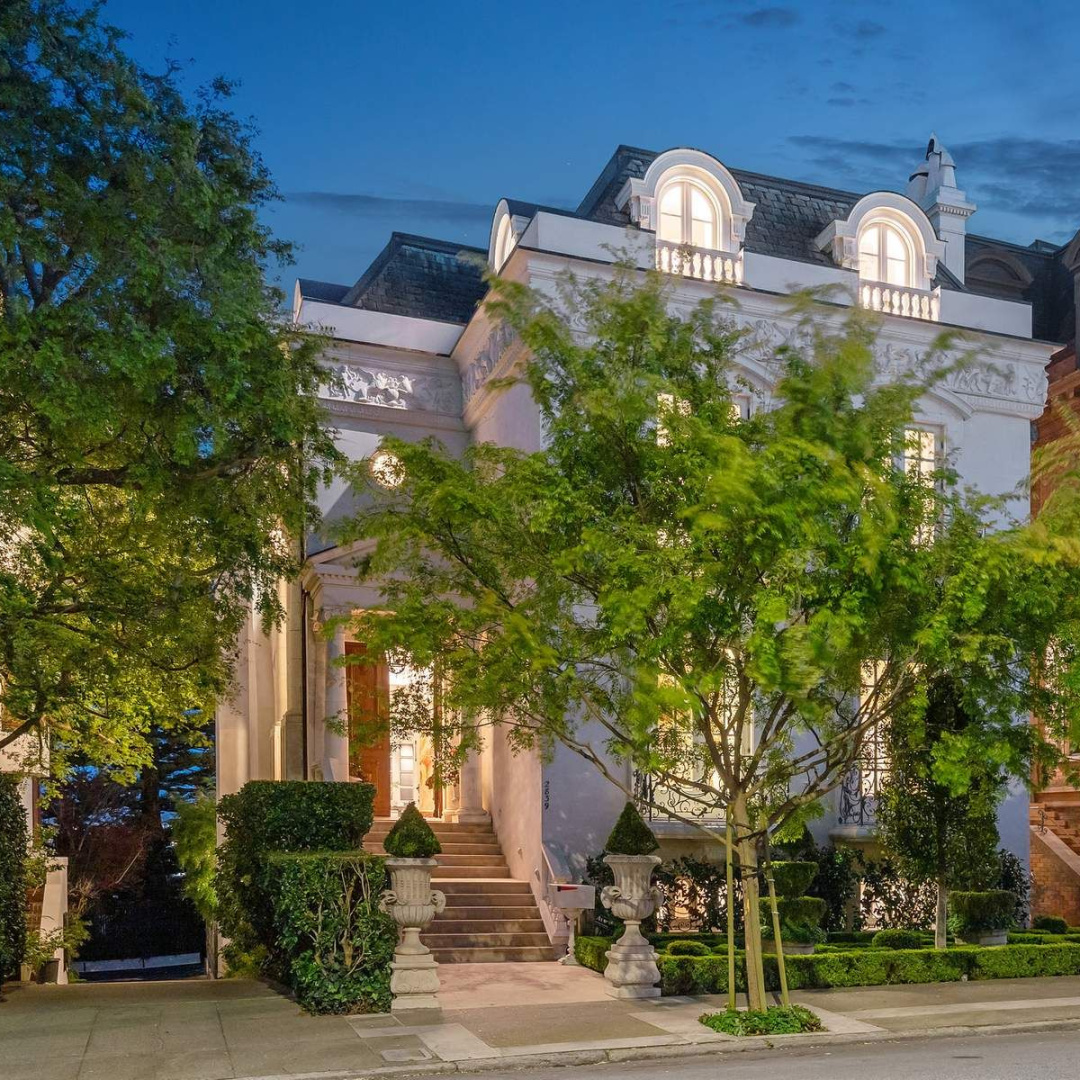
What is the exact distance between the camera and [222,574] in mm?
16328

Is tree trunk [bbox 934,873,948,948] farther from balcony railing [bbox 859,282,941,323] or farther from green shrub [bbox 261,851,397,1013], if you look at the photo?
balcony railing [bbox 859,282,941,323]

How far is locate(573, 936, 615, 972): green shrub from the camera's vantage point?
15547mm

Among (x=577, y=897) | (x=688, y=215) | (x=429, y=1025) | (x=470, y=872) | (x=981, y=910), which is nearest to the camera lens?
(x=429, y=1025)

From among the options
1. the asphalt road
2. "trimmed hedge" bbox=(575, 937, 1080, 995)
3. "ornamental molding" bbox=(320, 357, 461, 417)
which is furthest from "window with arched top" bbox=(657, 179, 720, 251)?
the asphalt road

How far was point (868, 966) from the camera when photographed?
49.5ft

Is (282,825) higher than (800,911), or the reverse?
(282,825)

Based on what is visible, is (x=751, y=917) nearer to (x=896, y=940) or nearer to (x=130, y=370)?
(x=896, y=940)

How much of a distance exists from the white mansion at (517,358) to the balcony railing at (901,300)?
0.03 m

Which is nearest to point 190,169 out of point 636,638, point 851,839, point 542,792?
point 636,638

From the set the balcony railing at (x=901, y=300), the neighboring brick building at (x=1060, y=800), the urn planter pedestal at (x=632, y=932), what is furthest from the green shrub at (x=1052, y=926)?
the balcony railing at (x=901, y=300)

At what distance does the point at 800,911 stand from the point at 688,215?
10218 mm

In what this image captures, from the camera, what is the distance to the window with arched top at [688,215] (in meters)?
20.0

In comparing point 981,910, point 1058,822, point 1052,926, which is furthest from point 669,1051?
point 1058,822

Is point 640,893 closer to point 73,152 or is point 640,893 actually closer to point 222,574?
point 222,574
